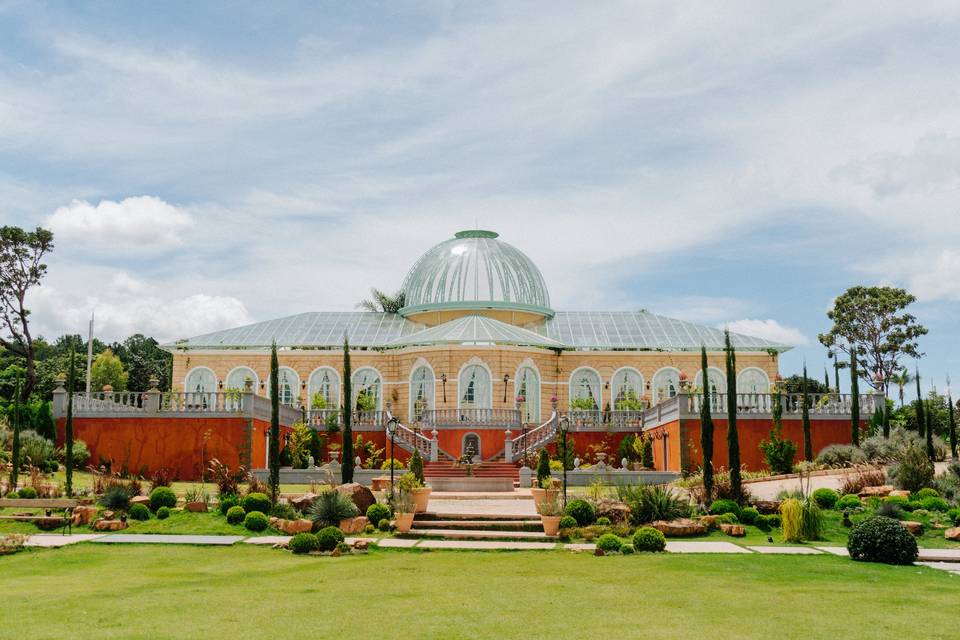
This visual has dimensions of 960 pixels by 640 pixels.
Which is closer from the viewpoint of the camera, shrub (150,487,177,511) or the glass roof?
shrub (150,487,177,511)

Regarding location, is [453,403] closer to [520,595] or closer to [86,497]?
[86,497]

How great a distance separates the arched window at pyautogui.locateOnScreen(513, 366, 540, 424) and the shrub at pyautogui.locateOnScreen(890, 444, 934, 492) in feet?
64.1

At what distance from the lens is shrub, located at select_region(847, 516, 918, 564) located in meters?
14.1

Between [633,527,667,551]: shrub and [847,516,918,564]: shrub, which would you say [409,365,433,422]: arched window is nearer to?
[633,527,667,551]: shrub

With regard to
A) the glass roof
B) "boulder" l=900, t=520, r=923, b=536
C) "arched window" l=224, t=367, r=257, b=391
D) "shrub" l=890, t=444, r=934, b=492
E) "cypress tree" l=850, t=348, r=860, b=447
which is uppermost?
the glass roof

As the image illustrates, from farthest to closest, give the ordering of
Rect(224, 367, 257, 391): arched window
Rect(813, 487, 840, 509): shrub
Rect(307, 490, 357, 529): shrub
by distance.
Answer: Rect(224, 367, 257, 391): arched window
Rect(813, 487, 840, 509): shrub
Rect(307, 490, 357, 529): shrub

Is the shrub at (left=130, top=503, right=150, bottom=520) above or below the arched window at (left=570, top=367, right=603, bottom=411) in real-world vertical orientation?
below

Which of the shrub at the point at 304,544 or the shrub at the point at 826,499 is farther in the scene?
the shrub at the point at 826,499

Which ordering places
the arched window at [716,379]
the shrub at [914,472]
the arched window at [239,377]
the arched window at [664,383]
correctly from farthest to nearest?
the arched window at [239,377]
the arched window at [664,383]
the arched window at [716,379]
the shrub at [914,472]

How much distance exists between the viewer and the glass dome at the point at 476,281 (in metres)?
45.4

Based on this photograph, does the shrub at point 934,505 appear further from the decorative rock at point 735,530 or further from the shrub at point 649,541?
the shrub at point 649,541

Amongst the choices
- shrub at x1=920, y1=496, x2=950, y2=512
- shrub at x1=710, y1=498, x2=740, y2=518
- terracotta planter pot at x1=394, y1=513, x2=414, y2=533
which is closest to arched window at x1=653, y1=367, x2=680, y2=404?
shrub at x1=920, y1=496, x2=950, y2=512

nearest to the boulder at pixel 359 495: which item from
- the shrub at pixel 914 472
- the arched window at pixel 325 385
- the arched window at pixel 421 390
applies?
the shrub at pixel 914 472

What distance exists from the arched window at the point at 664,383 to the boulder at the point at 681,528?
979 inches
